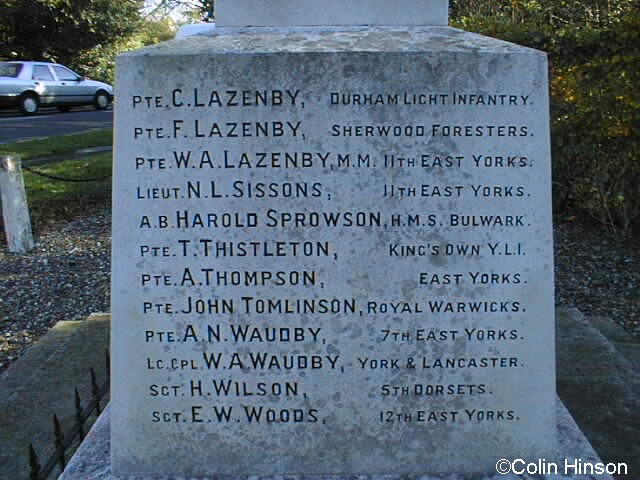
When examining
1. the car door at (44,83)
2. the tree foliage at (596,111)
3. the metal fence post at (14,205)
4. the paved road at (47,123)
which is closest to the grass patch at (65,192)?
the metal fence post at (14,205)

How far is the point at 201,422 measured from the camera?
2330mm

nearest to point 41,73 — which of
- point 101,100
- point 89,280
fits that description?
point 101,100

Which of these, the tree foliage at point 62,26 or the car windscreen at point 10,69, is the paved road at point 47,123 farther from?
the tree foliage at point 62,26

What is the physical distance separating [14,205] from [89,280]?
1.46 m

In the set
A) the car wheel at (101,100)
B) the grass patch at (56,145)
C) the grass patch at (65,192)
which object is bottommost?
the grass patch at (65,192)

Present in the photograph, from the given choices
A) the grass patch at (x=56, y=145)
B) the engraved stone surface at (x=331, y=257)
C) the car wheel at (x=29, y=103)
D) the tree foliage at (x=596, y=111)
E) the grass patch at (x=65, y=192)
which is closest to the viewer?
the engraved stone surface at (x=331, y=257)

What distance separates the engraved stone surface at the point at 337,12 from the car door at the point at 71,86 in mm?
20974

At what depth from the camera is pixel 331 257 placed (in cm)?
229

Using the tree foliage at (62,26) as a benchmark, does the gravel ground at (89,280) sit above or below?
below

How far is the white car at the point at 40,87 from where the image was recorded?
20266 millimetres

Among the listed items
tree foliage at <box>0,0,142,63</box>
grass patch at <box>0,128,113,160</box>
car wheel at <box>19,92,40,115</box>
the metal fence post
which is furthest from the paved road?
the metal fence post

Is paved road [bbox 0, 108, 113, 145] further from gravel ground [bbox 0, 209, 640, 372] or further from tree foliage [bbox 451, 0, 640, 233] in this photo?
tree foliage [bbox 451, 0, 640, 233]

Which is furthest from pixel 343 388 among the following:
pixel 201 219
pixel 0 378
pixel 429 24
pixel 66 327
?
pixel 66 327

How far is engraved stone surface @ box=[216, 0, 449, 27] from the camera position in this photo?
2.51 m
